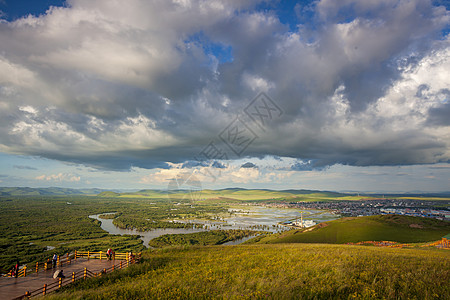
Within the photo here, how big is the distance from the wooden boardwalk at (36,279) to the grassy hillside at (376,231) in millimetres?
49104

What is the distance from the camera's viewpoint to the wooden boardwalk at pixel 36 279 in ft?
55.2

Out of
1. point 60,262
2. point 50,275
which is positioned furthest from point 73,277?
point 60,262

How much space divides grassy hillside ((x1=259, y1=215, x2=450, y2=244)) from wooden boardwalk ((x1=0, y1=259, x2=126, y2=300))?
4910cm

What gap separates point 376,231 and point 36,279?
241ft

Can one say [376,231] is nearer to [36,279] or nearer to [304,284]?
[304,284]

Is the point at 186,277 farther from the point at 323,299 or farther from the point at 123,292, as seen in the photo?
the point at 323,299

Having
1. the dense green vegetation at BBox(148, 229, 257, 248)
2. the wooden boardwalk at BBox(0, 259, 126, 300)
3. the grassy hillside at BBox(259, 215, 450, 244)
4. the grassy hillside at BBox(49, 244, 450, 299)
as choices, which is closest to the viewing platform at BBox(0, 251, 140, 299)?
the wooden boardwalk at BBox(0, 259, 126, 300)

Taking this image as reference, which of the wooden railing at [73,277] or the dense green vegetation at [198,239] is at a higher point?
the wooden railing at [73,277]

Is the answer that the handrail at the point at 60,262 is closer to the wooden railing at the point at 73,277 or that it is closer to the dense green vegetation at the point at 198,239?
the wooden railing at the point at 73,277

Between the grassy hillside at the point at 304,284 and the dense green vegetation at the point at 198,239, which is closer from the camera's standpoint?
the grassy hillside at the point at 304,284

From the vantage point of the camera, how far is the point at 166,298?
1264 centimetres

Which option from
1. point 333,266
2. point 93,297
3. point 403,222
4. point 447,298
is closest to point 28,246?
point 93,297

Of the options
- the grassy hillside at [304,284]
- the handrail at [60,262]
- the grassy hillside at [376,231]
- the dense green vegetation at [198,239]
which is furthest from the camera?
the dense green vegetation at [198,239]

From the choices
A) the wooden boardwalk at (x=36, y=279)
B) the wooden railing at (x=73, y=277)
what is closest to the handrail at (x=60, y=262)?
the wooden boardwalk at (x=36, y=279)
